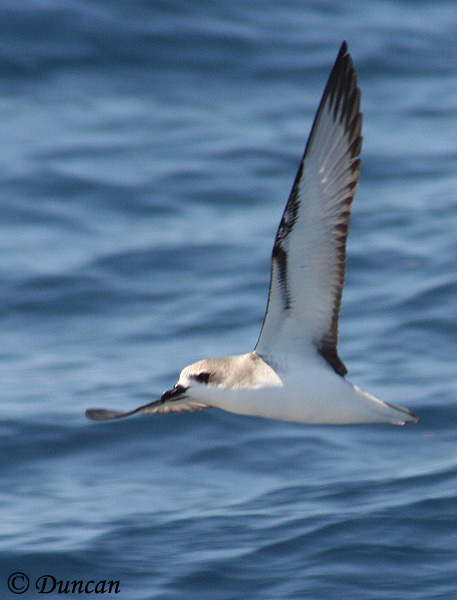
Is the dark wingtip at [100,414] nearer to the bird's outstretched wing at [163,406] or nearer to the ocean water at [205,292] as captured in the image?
the bird's outstretched wing at [163,406]

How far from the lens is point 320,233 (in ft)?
23.2

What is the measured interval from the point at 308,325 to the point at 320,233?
81 centimetres

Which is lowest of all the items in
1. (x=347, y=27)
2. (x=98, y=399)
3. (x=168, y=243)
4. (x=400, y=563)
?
(x=400, y=563)

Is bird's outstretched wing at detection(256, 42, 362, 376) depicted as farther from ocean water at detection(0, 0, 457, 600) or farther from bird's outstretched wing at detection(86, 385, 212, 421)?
ocean water at detection(0, 0, 457, 600)

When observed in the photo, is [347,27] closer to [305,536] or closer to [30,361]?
[30,361]

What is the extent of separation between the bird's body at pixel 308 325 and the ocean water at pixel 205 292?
1.62m

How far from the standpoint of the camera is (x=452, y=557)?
27.6 ft

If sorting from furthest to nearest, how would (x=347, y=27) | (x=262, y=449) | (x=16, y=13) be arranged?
(x=347, y=27)
(x=16, y=13)
(x=262, y=449)

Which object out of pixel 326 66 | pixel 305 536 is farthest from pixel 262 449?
pixel 326 66

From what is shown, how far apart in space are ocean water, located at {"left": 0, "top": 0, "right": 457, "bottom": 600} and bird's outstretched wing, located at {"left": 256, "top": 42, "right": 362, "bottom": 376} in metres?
2.05

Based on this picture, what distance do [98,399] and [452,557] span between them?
4.45 metres

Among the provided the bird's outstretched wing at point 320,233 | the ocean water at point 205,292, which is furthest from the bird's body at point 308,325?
A: the ocean water at point 205,292

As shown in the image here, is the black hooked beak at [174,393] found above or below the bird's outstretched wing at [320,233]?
below

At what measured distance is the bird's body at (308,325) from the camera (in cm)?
681
